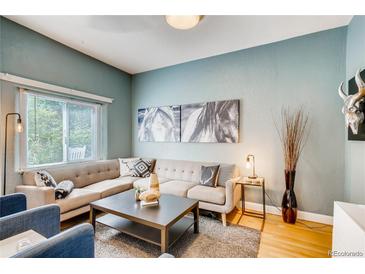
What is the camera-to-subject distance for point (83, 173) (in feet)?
9.24

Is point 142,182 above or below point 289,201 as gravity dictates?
above

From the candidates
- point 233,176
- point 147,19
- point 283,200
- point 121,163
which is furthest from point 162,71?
point 283,200

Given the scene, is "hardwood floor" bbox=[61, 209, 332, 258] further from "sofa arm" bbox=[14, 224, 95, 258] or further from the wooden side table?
"sofa arm" bbox=[14, 224, 95, 258]

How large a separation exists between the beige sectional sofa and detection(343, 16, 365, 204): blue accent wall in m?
1.29

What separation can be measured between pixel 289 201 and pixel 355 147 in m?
1.00

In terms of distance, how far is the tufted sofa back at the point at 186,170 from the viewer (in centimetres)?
275

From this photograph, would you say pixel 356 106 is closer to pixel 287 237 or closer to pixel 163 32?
pixel 287 237

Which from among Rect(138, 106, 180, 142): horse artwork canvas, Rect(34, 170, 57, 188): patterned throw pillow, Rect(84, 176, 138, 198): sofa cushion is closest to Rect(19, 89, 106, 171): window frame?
Rect(34, 170, 57, 188): patterned throw pillow

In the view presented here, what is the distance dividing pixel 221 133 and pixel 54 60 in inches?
114

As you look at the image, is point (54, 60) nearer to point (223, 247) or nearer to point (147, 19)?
point (147, 19)

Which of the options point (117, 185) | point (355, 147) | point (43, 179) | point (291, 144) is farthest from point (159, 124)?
point (355, 147)

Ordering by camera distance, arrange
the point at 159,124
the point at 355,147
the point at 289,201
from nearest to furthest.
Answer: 1. the point at 355,147
2. the point at 289,201
3. the point at 159,124

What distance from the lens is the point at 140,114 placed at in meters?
3.97

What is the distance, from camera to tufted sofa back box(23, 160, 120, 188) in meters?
2.45
